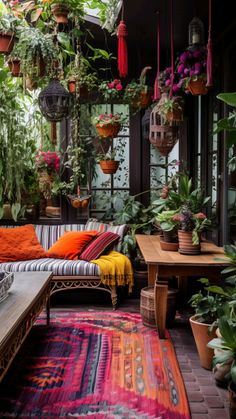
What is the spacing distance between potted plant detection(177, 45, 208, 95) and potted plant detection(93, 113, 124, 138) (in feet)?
4.06

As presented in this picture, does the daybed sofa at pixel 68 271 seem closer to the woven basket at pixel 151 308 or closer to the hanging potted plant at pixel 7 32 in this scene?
the woven basket at pixel 151 308

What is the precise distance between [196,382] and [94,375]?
26.9 inches

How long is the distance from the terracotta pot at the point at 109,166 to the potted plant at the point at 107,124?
318 mm

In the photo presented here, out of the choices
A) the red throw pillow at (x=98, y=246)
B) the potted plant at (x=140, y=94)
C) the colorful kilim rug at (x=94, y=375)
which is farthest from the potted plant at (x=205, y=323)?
the potted plant at (x=140, y=94)

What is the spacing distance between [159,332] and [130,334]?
283 mm

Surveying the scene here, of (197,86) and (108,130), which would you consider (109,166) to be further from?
(197,86)

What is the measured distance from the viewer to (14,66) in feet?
16.5

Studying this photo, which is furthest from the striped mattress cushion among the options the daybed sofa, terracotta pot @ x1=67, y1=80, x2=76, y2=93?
terracotta pot @ x1=67, y1=80, x2=76, y2=93

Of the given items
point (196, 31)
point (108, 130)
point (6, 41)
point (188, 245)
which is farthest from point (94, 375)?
point (6, 41)

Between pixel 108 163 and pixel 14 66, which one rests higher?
pixel 14 66

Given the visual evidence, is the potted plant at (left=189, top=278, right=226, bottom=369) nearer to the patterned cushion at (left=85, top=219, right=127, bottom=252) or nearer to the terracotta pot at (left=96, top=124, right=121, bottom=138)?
the patterned cushion at (left=85, top=219, right=127, bottom=252)

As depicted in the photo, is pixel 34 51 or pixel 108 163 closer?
pixel 34 51

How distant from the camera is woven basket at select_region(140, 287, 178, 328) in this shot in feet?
14.2

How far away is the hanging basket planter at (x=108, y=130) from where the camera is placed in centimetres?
538
